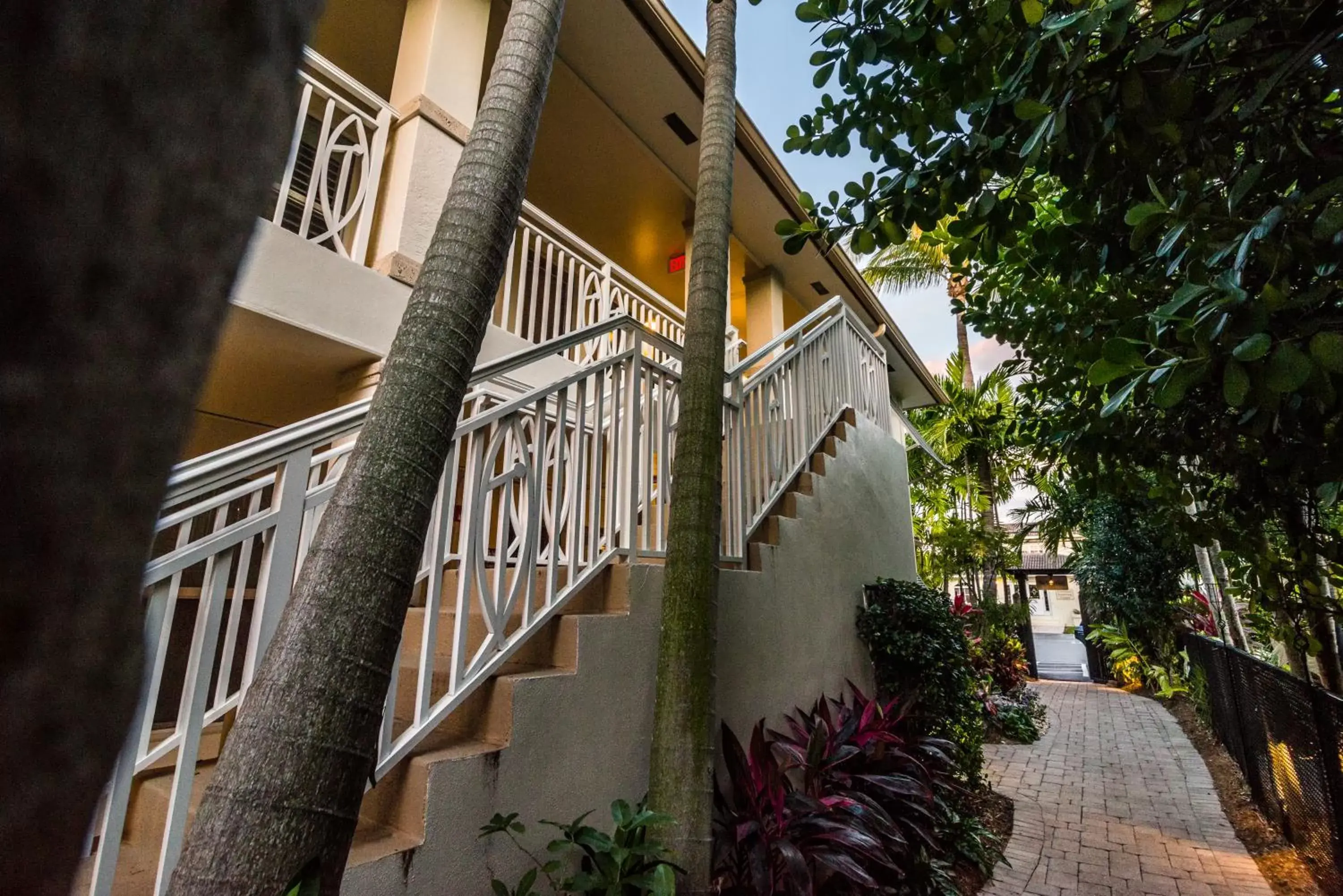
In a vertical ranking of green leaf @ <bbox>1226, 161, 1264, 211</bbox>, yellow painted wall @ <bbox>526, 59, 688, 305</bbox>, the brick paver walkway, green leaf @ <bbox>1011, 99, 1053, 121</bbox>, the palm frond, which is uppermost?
the palm frond

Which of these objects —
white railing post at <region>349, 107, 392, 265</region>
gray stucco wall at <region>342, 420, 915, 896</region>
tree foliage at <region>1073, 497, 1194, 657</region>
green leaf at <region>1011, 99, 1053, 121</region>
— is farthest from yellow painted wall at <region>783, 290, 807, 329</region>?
green leaf at <region>1011, 99, 1053, 121</region>

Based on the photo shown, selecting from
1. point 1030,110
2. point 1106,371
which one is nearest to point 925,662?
point 1106,371

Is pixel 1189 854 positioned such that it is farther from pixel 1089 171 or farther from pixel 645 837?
pixel 1089 171

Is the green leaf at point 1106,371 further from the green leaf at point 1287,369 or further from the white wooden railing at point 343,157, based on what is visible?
the white wooden railing at point 343,157

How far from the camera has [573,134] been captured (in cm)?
648

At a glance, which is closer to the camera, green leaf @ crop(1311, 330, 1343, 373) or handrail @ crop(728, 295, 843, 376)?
green leaf @ crop(1311, 330, 1343, 373)

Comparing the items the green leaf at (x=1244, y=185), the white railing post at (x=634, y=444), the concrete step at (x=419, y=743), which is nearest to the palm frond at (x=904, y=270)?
the white railing post at (x=634, y=444)

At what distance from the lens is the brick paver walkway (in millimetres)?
3764

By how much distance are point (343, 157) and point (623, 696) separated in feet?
11.9

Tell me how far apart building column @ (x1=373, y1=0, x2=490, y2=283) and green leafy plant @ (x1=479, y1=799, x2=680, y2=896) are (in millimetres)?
3138

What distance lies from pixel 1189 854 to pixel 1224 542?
284 cm

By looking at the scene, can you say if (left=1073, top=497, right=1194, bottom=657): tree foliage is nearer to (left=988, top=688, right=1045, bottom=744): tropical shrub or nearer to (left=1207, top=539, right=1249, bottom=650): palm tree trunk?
(left=1207, top=539, right=1249, bottom=650): palm tree trunk

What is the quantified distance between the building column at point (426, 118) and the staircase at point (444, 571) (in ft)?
3.53

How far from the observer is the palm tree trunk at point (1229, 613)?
746 cm
